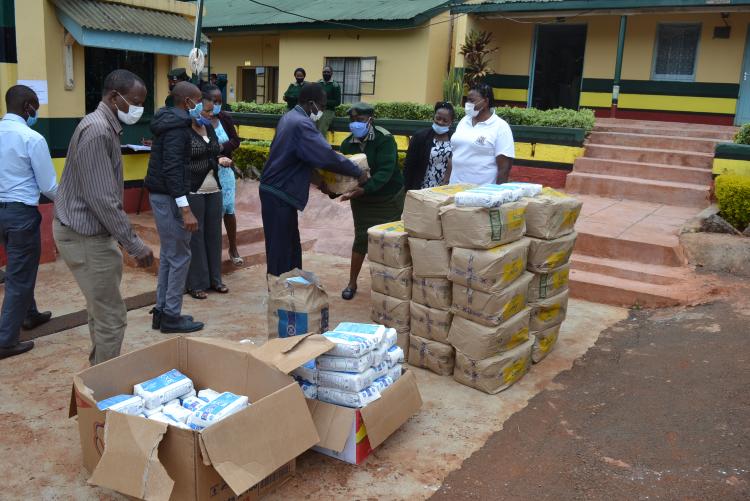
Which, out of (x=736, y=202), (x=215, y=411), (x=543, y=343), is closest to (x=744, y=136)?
(x=736, y=202)

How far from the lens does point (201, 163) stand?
19.4ft

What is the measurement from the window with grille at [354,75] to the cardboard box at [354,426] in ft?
40.7

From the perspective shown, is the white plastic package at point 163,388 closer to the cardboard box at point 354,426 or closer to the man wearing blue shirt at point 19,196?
the cardboard box at point 354,426

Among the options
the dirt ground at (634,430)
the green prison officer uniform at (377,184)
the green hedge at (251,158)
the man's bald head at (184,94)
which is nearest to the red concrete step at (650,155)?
the green hedge at (251,158)

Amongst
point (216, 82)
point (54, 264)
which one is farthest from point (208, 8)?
point (54, 264)

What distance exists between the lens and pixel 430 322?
4766 mm

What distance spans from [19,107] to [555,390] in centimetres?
429

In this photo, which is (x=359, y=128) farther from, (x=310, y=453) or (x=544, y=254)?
(x=310, y=453)

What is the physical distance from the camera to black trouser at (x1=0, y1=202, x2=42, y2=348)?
4.78 metres

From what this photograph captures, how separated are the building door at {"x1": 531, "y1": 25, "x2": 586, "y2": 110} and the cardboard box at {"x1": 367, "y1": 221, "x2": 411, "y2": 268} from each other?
37.4 feet

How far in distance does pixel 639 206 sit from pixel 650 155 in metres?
1.71

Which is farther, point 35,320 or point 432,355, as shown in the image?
point 35,320

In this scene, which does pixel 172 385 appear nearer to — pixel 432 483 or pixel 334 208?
pixel 432 483

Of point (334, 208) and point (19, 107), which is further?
point (334, 208)
